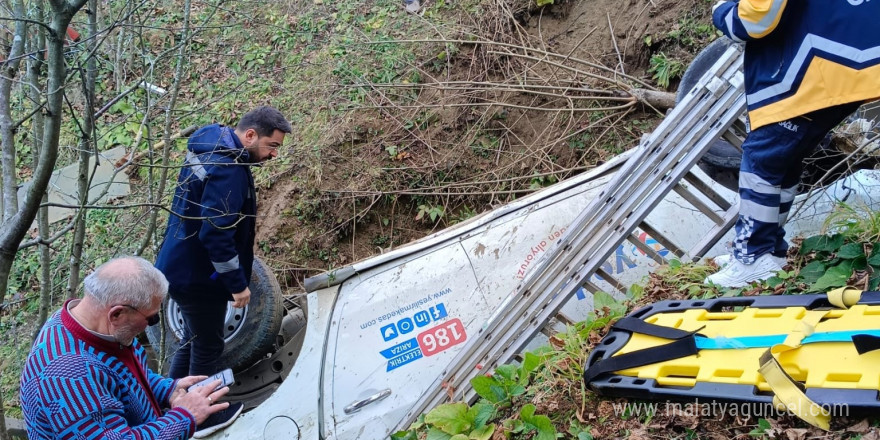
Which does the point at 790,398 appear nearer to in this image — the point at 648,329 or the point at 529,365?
the point at 648,329

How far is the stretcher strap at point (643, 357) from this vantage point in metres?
2.67

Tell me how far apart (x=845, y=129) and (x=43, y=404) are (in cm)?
392

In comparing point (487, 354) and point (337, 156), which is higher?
point (337, 156)

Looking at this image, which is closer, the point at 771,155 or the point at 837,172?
the point at 771,155

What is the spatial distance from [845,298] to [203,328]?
3.72 meters

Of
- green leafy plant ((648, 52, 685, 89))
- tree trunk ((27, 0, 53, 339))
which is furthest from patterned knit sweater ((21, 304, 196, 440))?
green leafy plant ((648, 52, 685, 89))

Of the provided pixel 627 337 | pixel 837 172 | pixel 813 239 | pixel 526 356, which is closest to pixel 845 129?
pixel 837 172

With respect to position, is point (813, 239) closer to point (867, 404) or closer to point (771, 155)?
point (771, 155)

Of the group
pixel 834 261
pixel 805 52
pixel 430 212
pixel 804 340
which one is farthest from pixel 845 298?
pixel 430 212

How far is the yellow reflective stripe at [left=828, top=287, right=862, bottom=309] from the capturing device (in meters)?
2.58

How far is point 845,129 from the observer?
375cm

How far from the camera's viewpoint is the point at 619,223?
3.60 metres

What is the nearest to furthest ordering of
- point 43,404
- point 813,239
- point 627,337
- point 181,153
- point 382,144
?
point 43,404
point 627,337
point 813,239
point 382,144
point 181,153

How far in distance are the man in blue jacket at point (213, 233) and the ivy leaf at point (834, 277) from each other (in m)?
2.98
